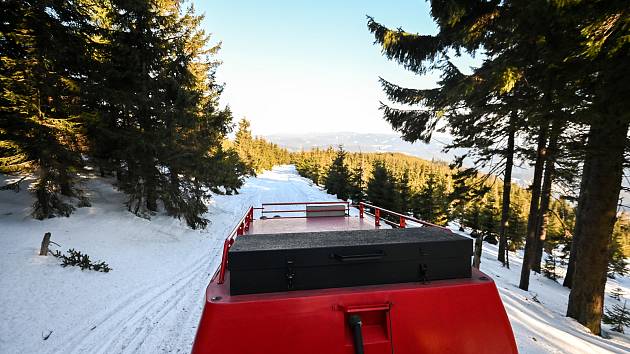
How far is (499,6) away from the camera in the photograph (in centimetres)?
654

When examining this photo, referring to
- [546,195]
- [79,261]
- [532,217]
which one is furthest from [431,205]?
[79,261]

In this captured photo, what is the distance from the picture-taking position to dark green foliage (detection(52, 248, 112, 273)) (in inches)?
300

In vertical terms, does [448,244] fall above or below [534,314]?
above

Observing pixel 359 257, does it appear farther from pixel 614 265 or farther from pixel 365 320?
pixel 614 265

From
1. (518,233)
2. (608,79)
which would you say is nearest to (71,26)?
(608,79)

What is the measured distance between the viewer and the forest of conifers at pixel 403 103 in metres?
4.41

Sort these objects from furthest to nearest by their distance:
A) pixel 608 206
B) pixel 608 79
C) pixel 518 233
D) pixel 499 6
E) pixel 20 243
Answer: pixel 518 233 < pixel 20 243 < pixel 499 6 < pixel 608 206 < pixel 608 79

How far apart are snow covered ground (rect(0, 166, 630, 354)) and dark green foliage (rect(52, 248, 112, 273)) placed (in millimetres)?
160

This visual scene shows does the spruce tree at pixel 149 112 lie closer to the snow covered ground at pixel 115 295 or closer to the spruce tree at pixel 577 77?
the snow covered ground at pixel 115 295

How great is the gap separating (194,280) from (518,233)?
32087 millimetres

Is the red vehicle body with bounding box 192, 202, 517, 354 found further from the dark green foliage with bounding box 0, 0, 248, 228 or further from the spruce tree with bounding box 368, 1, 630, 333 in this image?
the dark green foliage with bounding box 0, 0, 248, 228

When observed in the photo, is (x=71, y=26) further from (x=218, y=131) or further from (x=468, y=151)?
(x=468, y=151)

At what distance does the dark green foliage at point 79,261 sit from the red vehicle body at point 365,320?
23.9ft

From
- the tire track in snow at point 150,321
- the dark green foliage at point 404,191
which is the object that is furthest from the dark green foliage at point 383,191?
the tire track in snow at point 150,321
